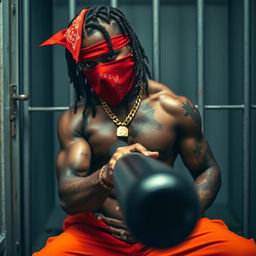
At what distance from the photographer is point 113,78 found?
4.44 ft

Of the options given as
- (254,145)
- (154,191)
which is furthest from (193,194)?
(254,145)

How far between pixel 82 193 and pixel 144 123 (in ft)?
1.28

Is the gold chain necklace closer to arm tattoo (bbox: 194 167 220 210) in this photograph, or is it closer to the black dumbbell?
arm tattoo (bbox: 194 167 220 210)

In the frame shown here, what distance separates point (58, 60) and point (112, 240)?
1726mm

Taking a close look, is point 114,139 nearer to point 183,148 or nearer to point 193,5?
point 183,148

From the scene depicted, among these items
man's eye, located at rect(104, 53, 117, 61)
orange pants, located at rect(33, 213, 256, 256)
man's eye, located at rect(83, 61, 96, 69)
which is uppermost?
man's eye, located at rect(104, 53, 117, 61)

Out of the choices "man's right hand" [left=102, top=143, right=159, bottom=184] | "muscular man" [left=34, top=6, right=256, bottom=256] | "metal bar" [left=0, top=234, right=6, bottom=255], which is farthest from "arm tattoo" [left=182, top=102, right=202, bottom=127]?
"metal bar" [left=0, top=234, right=6, bottom=255]

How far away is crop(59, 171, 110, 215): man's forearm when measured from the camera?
1.12 metres

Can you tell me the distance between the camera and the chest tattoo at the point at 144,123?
1438 millimetres

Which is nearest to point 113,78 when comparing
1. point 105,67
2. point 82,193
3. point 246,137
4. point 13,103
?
point 105,67

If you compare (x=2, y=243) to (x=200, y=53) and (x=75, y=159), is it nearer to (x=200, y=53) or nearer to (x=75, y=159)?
(x=75, y=159)

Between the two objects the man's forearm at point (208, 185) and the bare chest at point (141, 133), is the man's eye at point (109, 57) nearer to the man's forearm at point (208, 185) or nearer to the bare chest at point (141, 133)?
the bare chest at point (141, 133)

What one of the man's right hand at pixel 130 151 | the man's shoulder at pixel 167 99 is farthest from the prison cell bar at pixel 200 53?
the man's right hand at pixel 130 151

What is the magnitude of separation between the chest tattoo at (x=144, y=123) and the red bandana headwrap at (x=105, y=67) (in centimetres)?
10
